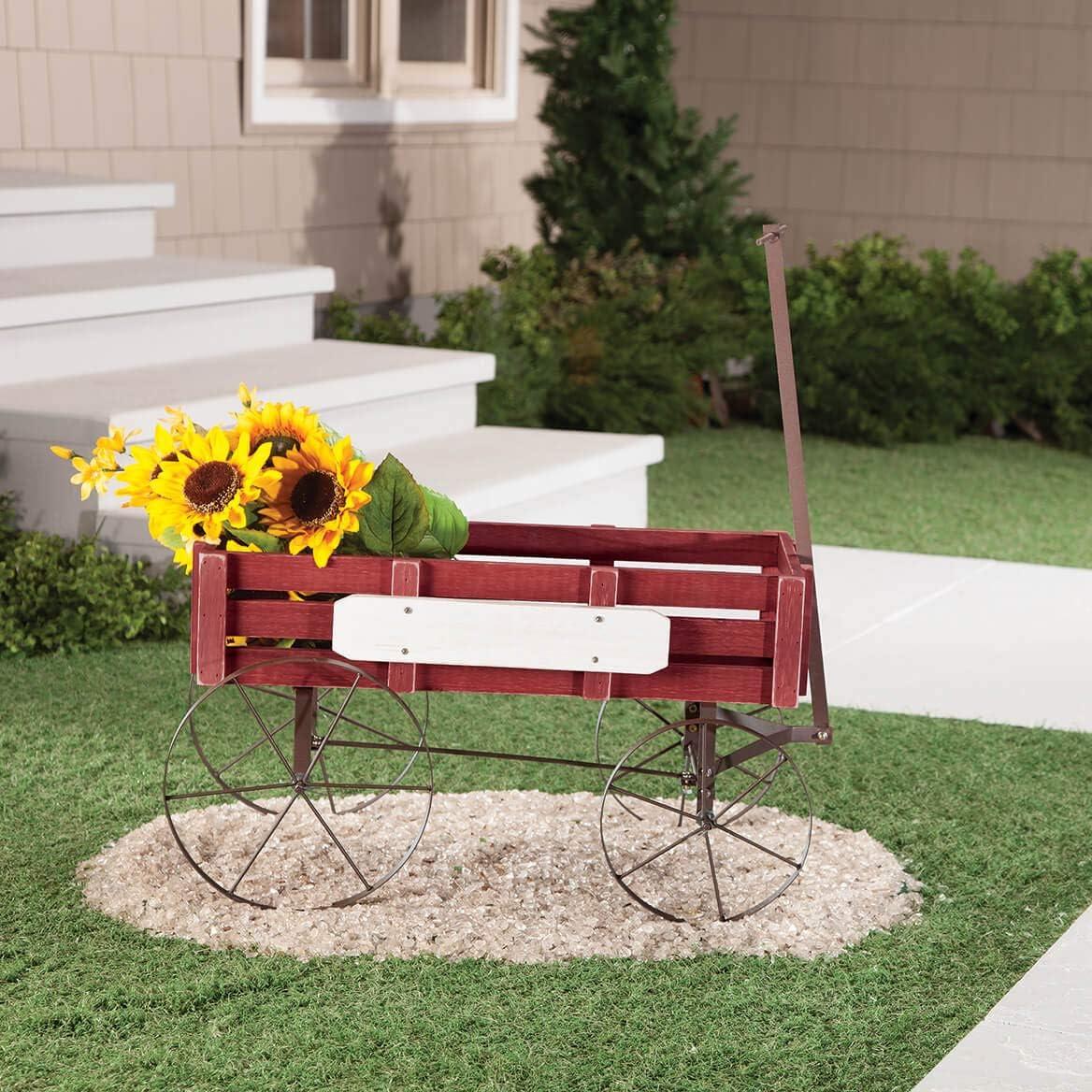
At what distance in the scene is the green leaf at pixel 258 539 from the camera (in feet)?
10.2

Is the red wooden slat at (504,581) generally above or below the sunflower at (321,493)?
below

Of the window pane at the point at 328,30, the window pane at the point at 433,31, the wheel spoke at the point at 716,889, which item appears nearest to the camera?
the wheel spoke at the point at 716,889

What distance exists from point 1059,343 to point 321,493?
6.49 metres

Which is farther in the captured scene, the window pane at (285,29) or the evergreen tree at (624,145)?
the evergreen tree at (624,145)

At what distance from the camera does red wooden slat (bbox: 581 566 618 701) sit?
3.05 metres

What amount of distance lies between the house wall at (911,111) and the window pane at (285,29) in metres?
3.35

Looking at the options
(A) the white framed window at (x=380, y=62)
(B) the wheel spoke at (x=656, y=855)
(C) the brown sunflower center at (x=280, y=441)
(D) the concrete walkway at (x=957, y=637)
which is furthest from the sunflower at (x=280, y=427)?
(A) the white framed window at (x=380, y=62)

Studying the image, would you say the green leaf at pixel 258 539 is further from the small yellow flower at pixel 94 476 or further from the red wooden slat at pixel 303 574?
the small yellow flower at pixel 94 476

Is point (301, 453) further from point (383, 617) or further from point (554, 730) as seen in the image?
point (554, 730)

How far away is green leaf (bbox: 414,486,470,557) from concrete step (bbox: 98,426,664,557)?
205 cm

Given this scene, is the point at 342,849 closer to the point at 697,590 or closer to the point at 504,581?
the point at 504,581

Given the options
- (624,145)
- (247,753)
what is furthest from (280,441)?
(624,145)

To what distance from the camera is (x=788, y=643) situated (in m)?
3.04

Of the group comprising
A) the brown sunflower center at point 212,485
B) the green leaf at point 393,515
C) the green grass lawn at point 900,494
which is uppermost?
the brown sunflower center at point 212,485
